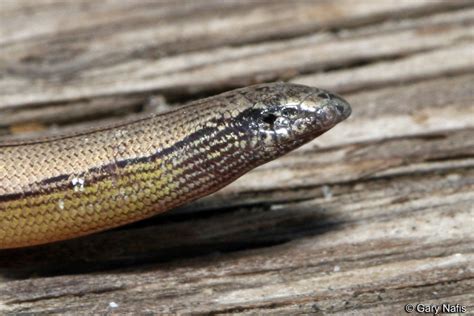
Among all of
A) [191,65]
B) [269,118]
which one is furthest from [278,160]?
[191,65]

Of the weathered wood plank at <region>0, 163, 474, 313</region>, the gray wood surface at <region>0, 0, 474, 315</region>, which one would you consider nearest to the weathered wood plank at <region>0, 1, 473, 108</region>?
the gray wood surface at <region>0, 0, 474, 315</region>

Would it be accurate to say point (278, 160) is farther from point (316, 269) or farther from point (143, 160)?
point (143, 160)

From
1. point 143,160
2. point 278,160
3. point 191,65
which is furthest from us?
point 191,65

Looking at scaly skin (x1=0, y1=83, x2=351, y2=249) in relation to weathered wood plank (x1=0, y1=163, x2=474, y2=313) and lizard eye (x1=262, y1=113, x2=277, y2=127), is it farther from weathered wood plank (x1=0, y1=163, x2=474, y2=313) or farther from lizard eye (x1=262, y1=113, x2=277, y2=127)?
weathered wood plank (x1=0, y1=163, x2=474, y2=313)

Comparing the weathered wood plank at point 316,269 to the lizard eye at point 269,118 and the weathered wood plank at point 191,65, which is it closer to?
the lizard eye at point 269,118

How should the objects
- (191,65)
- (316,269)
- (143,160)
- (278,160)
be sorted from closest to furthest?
(143,160) → (316,269) → (278,160) → (191,65)

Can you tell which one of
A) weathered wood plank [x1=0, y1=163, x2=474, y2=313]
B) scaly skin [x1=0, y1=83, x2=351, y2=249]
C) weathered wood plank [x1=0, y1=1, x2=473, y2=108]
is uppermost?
weathered wood plank [x1=0, y1=1, x2=473, y2=108]
